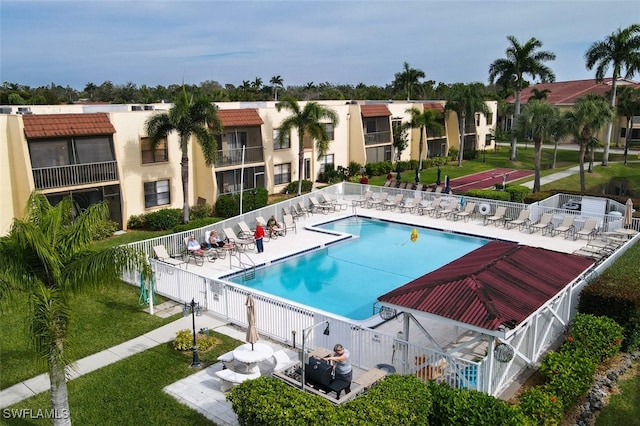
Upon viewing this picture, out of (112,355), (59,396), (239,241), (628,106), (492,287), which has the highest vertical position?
(628,106)

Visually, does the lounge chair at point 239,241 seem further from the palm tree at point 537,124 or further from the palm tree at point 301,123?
the palm tree at point 537,124

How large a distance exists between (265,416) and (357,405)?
145 centimetres

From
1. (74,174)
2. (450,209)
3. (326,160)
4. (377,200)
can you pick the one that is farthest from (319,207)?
(74,174)

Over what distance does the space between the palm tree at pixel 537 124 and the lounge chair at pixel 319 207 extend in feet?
42.4

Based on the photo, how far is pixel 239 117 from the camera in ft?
105

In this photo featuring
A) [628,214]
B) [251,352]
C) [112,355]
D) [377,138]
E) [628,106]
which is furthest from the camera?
[628,106]

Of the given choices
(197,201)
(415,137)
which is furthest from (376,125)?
(197,201)

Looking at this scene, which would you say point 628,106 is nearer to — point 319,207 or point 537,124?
point 537,124

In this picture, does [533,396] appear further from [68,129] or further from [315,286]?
[68,129]

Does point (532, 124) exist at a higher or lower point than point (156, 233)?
higher

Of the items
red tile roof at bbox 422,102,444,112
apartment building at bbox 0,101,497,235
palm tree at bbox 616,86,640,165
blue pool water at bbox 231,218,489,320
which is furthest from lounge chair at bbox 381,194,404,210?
palm tree at bbox 616,86,640,165

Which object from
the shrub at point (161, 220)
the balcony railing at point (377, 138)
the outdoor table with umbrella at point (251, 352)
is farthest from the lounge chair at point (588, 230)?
the balcony railing at point (377, 138)

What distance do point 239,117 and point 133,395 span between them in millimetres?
22726

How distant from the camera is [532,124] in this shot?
34.0 metres
